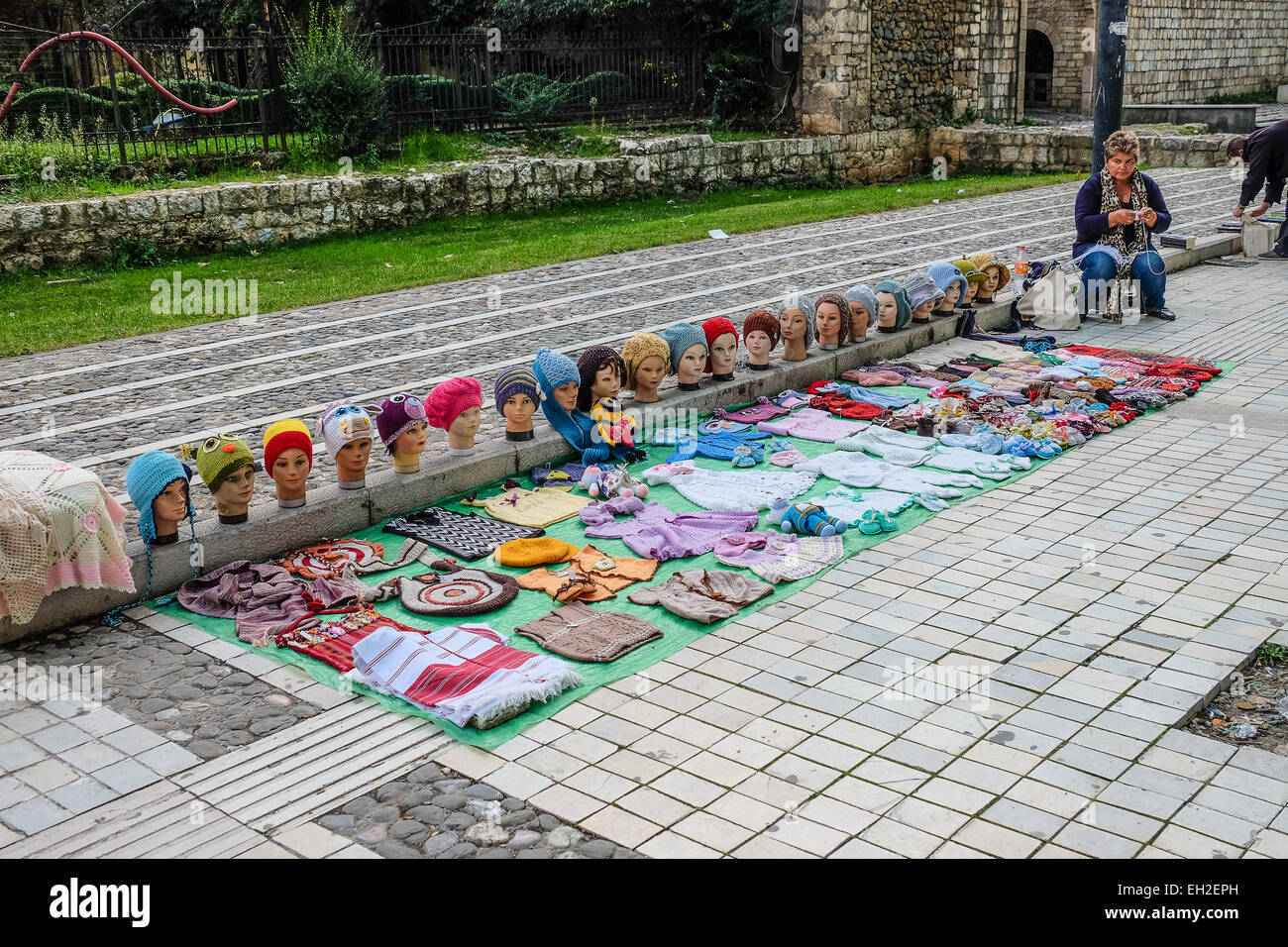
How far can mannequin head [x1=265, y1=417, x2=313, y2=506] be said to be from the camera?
6273 millimetres

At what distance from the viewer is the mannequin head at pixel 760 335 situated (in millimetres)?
9070

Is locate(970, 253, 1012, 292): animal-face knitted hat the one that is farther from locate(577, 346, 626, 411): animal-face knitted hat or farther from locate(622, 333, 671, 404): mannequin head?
locate(577, 346, 626, 411): animal-face knitted hat

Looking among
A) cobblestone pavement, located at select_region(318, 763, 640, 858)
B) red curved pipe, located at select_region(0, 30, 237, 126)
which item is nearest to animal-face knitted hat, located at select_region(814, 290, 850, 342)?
cobblestone pavement, located at select_region(318, 763, 640, 858)

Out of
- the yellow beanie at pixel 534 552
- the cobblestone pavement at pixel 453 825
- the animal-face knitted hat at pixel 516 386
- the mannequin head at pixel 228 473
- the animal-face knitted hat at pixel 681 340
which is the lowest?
the cobblestone pavement at pixel 453 825

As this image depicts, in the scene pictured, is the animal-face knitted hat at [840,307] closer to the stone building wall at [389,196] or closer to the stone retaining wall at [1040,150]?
the stone building wall at [389,196]

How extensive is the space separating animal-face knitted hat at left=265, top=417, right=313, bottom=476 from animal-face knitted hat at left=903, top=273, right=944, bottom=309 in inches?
233

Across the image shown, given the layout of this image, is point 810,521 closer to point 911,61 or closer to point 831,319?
point 831,319

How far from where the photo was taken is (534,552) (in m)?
6.32

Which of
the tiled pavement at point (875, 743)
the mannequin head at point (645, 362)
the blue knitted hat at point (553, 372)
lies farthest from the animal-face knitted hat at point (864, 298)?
the tiled pavement at point (875, 743)

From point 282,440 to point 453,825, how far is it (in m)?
2.86

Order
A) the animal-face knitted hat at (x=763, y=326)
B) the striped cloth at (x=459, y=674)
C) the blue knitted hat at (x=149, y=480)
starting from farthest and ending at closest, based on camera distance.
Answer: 1. the animal-face knitted hat at (x=763, y=326)
2. the blue knitted hat at (x=149, y=480)
3. the striped cloth at (x=459, y=674)

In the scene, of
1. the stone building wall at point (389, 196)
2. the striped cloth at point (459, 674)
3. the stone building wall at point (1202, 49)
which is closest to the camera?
the striped cloth at point (459, 674)

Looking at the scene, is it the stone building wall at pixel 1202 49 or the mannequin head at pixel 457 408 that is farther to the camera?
the stone building wall at pixel 1202 49

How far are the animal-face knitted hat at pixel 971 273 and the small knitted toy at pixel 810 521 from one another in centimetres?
513
